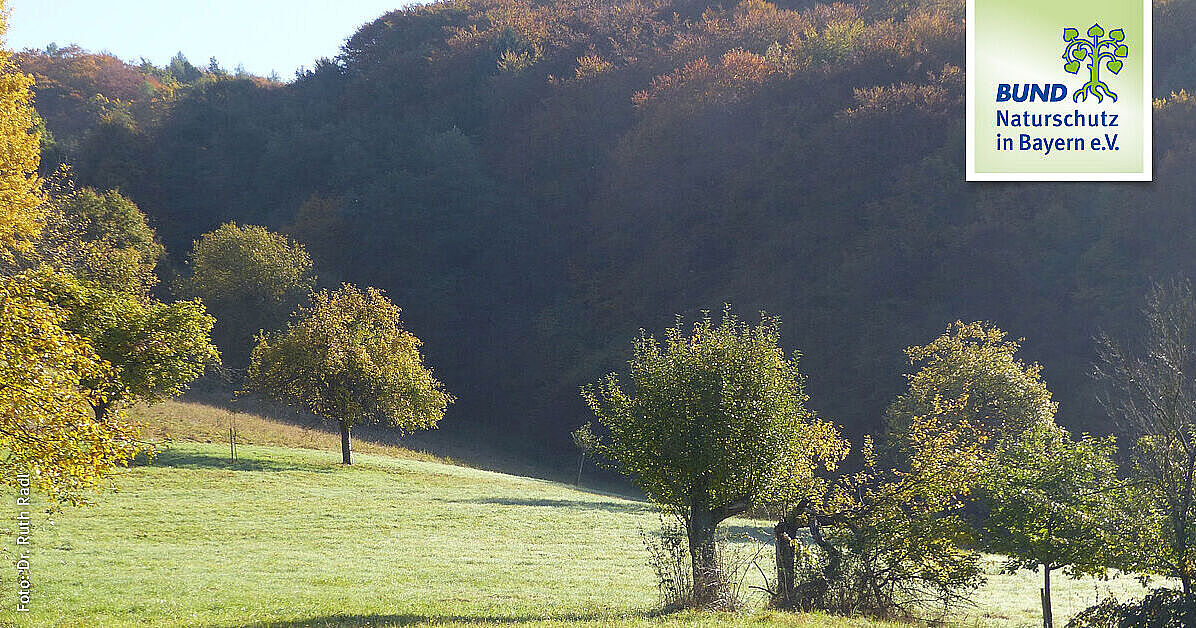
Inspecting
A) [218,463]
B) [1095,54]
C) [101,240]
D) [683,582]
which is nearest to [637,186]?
[101,240]

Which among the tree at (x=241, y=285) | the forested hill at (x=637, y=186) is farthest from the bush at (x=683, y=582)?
the tree at (x=241, y=285)

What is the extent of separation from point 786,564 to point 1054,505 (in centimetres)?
466

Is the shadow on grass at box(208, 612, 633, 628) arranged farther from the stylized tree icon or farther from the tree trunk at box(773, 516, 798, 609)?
the stylized tree icon

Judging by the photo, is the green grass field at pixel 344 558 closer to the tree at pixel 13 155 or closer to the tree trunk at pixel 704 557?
the tree trunk at pixel 704 557

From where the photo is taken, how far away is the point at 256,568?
1791 centimetres

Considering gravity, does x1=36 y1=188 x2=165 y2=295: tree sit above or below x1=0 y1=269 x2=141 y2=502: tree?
above

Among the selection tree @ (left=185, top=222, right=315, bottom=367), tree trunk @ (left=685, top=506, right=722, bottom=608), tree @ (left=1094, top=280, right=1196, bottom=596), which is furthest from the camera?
tree @ (left=185, top=222, right=315, bottom=367)

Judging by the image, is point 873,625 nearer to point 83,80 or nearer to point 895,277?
point 895,277

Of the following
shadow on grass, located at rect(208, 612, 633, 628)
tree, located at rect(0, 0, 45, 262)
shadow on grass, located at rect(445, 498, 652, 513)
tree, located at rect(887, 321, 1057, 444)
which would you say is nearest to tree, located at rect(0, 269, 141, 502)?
shadow on grass, located at rect(208, 612, 633, 628)

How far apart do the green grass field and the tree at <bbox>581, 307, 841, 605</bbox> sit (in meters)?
1.77

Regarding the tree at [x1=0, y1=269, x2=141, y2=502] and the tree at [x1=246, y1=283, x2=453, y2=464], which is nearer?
the tree at [x1=0, y1=269, x2=141, y2=502]

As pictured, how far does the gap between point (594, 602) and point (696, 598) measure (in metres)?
1.89

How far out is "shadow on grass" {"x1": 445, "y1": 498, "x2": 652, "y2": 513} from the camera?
98.8 ft

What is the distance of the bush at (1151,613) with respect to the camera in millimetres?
14727
